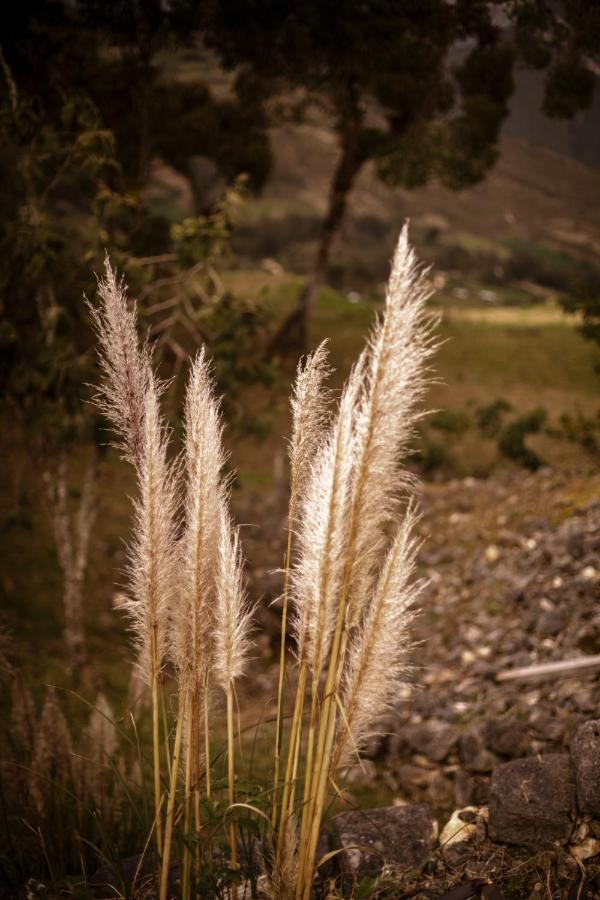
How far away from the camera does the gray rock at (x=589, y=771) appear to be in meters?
2.01

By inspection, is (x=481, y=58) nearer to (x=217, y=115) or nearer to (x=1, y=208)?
(x=217, y=115)

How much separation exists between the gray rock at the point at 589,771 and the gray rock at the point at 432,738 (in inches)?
46.0

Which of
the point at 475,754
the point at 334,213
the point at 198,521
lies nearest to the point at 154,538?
the point at 198,521

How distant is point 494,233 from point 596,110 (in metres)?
12.2

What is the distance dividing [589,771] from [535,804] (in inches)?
7.9

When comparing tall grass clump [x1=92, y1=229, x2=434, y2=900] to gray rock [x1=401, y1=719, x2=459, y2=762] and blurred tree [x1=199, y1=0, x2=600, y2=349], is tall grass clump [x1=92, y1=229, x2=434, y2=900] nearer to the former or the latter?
gray rock [x1=401, y1=719, x2=459, y2=762]

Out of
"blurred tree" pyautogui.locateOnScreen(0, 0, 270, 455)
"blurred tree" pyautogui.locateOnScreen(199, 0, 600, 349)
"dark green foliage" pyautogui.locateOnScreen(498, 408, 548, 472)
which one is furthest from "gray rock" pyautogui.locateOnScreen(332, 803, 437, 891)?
"dark green foliage" pyautogui.locateOnScreen(498, 408, 548, 472)

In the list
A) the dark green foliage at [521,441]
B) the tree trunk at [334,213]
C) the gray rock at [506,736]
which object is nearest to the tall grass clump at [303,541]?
the gray rock at [506,736]

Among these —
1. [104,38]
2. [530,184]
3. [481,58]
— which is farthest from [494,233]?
[104,38]

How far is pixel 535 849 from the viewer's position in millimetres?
1993

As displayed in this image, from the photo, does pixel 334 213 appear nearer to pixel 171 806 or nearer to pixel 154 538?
pixel 154 538

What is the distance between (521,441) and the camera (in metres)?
8.02

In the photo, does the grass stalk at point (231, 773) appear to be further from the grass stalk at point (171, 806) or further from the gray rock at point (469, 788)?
the gray rock at point (469, 788)

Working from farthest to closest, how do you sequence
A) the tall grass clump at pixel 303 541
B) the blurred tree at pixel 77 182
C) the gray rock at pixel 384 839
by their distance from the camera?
the blurred tree at pixel 77 182
the gray rock at pixel 384 839
the tall grass clump at pixel 303 541
